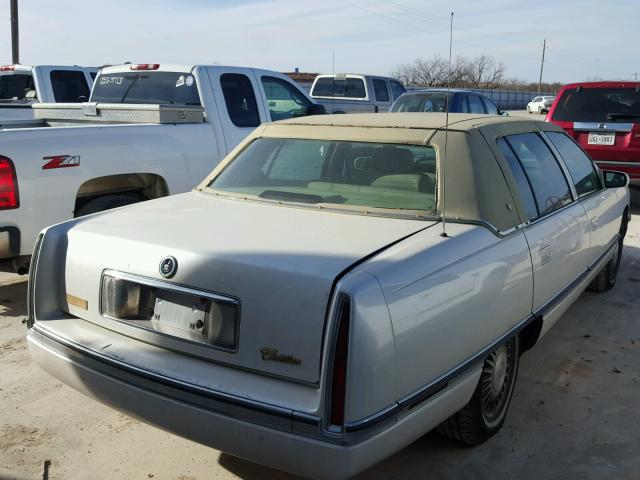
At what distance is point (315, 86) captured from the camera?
1645 centimetres

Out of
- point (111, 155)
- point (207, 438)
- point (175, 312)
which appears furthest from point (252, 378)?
point (111, 155)

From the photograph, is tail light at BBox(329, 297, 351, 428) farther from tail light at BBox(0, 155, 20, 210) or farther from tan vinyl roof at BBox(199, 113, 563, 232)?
tail light at BBox(0, 155, 20, 210)

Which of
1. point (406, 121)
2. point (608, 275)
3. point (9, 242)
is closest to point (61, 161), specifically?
point (9, 242)

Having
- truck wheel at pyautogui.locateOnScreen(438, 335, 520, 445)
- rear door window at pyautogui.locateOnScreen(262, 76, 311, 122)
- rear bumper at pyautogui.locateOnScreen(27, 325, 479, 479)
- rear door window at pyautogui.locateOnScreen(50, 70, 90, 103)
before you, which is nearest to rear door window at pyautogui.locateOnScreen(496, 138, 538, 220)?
truck wheel at pyautogui.locateOnScreen(438, 335, 520, 445)

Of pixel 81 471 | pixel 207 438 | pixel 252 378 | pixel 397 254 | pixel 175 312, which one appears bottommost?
pixel 81 471

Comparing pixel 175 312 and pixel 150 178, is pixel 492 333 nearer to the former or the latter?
pixel 175 312

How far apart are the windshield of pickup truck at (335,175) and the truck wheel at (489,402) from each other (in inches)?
33.7

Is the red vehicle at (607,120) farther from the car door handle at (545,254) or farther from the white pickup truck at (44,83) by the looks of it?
the white pickup truck at (44,83)

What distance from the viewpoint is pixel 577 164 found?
480 cm

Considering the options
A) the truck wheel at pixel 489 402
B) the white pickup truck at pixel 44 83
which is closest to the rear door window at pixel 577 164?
the truck wheel at pixel 489 402

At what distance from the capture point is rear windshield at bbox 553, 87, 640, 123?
955 centimetres

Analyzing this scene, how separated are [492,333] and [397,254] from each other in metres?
0.73

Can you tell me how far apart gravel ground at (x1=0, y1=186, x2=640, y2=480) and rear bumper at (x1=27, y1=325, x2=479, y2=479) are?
51 cm

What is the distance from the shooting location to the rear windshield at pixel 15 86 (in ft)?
37.6
